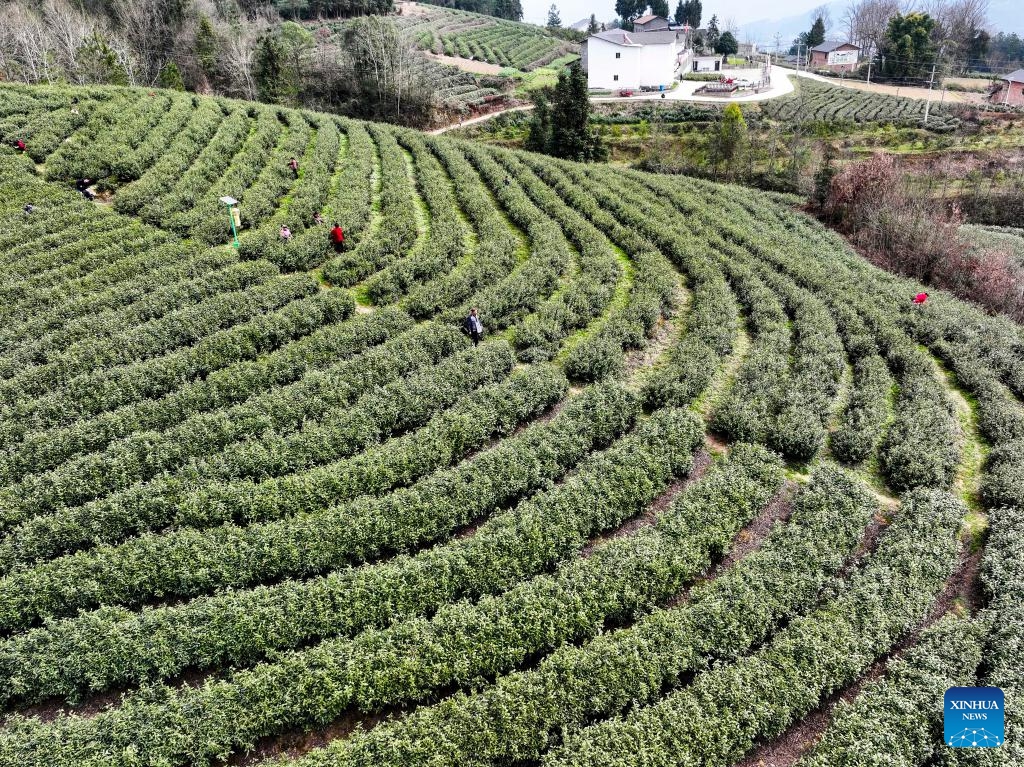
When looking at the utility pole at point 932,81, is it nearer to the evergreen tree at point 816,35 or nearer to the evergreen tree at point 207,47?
the evergreen tree at point 816,35

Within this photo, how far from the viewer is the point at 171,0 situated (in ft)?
214

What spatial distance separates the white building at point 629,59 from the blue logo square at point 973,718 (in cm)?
8079

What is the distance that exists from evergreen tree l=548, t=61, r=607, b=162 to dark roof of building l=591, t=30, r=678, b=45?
31457 millimetres

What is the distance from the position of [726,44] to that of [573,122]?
269ft

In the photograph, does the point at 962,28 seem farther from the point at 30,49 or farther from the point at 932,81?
the point at 30,49

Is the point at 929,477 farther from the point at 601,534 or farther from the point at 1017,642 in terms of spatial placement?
the point at 601,534

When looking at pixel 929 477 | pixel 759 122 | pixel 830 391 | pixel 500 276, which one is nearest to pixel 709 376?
pixel 830 391

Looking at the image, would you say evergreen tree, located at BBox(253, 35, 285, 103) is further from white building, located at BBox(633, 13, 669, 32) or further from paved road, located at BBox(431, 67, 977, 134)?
white building, located at BBox(633, 13, 669, 32)

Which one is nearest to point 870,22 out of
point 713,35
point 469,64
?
point 713,35

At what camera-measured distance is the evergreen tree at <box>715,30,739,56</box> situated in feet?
364

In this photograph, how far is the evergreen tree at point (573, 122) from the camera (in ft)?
160

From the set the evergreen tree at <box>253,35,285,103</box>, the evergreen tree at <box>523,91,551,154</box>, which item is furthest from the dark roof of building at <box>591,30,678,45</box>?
the evergreen tree at <box>253,35,285,103</box>

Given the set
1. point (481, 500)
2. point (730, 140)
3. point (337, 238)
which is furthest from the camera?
point (730, 140)

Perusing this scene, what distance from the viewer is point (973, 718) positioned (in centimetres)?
909
